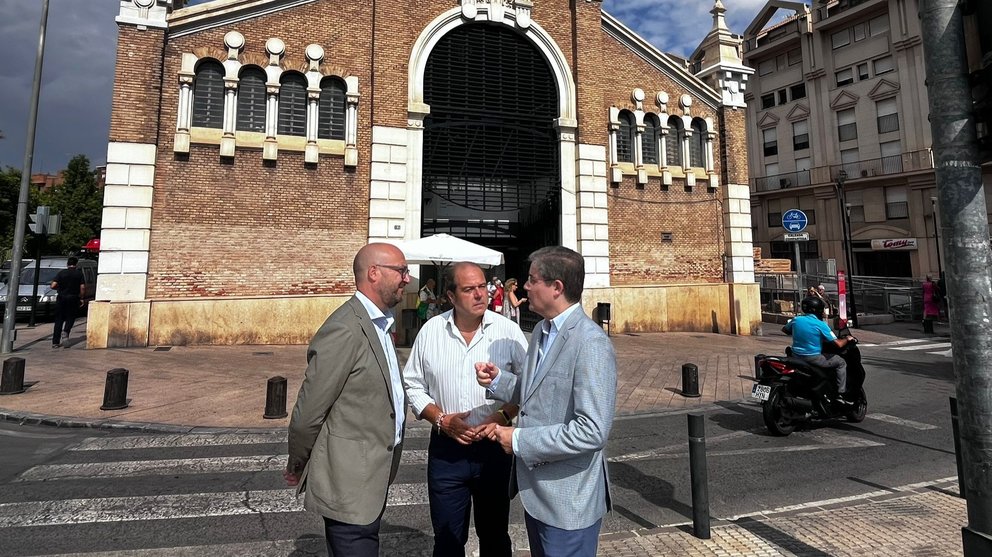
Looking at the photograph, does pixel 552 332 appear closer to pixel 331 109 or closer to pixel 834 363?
pixel 834 363

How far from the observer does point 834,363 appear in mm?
6156

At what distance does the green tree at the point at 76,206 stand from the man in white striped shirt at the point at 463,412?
142ft

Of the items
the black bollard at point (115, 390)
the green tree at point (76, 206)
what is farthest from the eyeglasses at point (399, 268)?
the green tree at point (76, 206)

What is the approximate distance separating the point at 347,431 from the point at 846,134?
141 feet

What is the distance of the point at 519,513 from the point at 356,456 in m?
2.29

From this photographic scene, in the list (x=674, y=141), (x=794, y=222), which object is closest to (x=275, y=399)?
(x=794, y=222)

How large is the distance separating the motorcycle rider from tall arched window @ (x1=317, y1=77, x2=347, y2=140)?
11948 millimetres

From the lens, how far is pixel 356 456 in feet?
7.25

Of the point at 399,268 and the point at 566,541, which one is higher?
the point at 399,268

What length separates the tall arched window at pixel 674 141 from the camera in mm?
17125

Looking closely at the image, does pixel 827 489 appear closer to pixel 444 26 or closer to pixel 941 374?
pixel 941 374

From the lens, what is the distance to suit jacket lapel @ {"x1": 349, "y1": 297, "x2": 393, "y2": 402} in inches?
90.1

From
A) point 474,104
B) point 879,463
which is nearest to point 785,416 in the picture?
point 879,463

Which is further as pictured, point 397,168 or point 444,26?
point 444,26
